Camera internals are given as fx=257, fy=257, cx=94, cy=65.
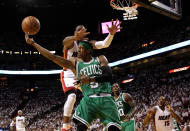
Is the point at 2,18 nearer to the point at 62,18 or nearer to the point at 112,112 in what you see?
the point at 62,18

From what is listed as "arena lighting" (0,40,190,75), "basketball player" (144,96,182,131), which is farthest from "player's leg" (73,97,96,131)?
"arena lighting" (0,40,190,75)

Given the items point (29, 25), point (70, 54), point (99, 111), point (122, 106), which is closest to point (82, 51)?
point (99, 111)

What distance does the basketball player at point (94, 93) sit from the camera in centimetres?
298

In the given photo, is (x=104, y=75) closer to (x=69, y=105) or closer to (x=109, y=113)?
(x=109, y=113)

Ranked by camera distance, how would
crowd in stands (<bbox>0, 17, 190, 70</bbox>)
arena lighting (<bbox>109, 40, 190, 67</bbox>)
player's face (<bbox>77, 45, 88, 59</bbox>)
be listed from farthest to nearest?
crowd in stands (<bbox>0, 17, 190, 70</bbox>), arena lighting (<bbox>109, 40, 190, 67</bbox>), player's face (<bbox>77, 45, 88, 59</bbox>)

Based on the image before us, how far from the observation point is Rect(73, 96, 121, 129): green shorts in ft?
9.77

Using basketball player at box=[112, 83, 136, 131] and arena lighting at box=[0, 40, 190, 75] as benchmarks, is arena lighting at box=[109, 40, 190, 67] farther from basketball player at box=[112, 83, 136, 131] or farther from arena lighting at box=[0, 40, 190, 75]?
basketball player at box=[112, 83, 136, 131]

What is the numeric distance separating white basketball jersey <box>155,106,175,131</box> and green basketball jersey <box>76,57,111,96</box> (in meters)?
3.11

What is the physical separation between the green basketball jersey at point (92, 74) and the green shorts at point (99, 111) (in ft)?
0.30

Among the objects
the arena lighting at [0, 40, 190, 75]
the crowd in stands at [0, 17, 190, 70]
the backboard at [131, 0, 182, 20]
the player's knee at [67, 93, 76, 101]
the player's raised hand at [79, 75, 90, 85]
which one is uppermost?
the crowd in stands at [0, 17, 190, 70]

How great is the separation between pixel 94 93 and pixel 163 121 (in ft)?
10.8

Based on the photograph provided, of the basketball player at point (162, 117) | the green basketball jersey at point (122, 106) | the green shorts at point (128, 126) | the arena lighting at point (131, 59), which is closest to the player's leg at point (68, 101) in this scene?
the green basketball jersey at point (122, 106)

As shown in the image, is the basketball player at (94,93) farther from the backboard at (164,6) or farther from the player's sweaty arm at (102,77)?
the backboard at (164,6)

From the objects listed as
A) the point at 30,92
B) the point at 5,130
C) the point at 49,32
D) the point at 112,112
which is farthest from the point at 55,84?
the point at 112,112
